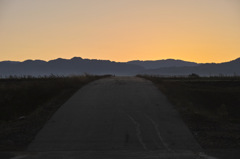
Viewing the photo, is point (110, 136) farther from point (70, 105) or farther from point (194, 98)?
point (194, 98)

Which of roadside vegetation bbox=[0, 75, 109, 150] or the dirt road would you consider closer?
the dirt road

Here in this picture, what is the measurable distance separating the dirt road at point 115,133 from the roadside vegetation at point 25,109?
48 centimetres

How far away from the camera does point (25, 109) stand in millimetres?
22078

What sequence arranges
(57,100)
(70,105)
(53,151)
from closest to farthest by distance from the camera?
(53,151)
(70,105)
(57,100)

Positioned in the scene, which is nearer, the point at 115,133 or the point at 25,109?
the point at 115,133

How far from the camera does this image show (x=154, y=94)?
22.4m

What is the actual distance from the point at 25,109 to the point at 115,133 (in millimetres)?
10578

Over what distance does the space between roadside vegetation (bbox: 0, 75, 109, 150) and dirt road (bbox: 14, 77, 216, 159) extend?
0.48 m

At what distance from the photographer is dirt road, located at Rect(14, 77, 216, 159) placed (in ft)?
34.7

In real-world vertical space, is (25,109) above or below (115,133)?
above

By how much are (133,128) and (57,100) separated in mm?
7653

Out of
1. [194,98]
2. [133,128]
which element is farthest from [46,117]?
[194,98]

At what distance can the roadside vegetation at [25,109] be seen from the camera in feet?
41.7

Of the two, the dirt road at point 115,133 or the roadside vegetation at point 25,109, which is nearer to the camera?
the dirt road at point 115,133
